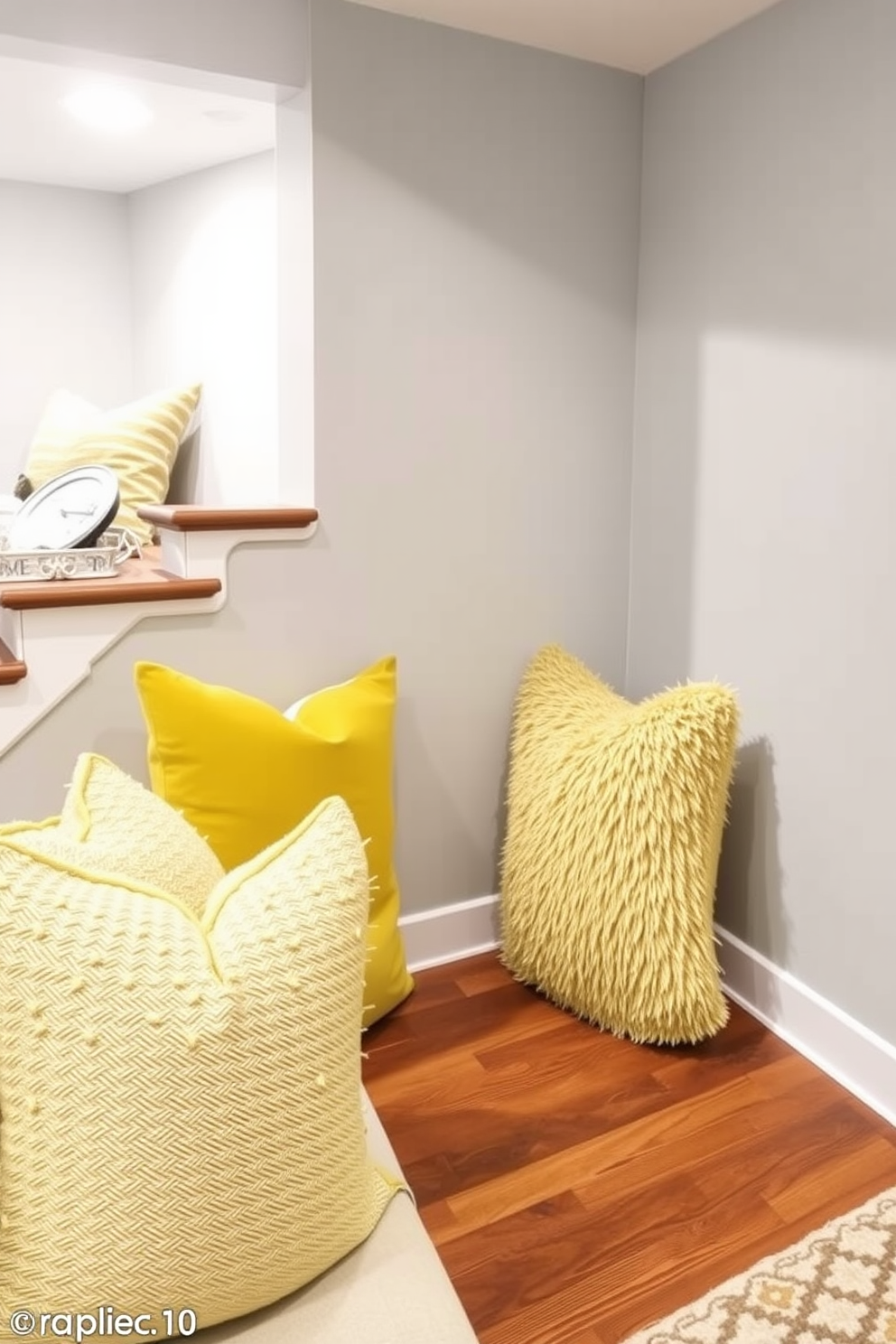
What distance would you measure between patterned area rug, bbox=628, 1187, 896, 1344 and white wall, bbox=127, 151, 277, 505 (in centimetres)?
189

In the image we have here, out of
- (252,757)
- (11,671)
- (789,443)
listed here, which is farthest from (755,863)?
(11,671)

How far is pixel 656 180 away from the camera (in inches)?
90.4

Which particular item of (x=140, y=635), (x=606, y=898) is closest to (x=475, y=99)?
(x=140, y=635)

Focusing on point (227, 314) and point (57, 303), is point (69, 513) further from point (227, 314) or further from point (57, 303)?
point (57, 303)

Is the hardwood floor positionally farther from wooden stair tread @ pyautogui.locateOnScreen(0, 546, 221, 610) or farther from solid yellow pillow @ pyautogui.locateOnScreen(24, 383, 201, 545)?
solid yellow pillow @ pyautogui.locateOnScreen(24, 383, 201, 545)

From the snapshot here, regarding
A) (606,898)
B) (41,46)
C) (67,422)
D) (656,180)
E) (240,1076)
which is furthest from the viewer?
(67,422)

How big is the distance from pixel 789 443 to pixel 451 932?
1.30m

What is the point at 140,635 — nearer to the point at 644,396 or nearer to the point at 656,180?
the point at 644,396

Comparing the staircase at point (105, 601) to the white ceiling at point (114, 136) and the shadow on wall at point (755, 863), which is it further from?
the shadow on wall at point (755, 863)

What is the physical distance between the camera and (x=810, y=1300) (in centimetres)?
148

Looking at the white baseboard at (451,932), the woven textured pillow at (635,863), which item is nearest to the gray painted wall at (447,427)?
the white baseboard at (451,932)

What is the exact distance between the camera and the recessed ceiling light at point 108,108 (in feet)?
7.55

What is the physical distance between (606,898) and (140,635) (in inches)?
40.6

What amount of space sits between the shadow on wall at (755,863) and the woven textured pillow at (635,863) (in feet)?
0.45
